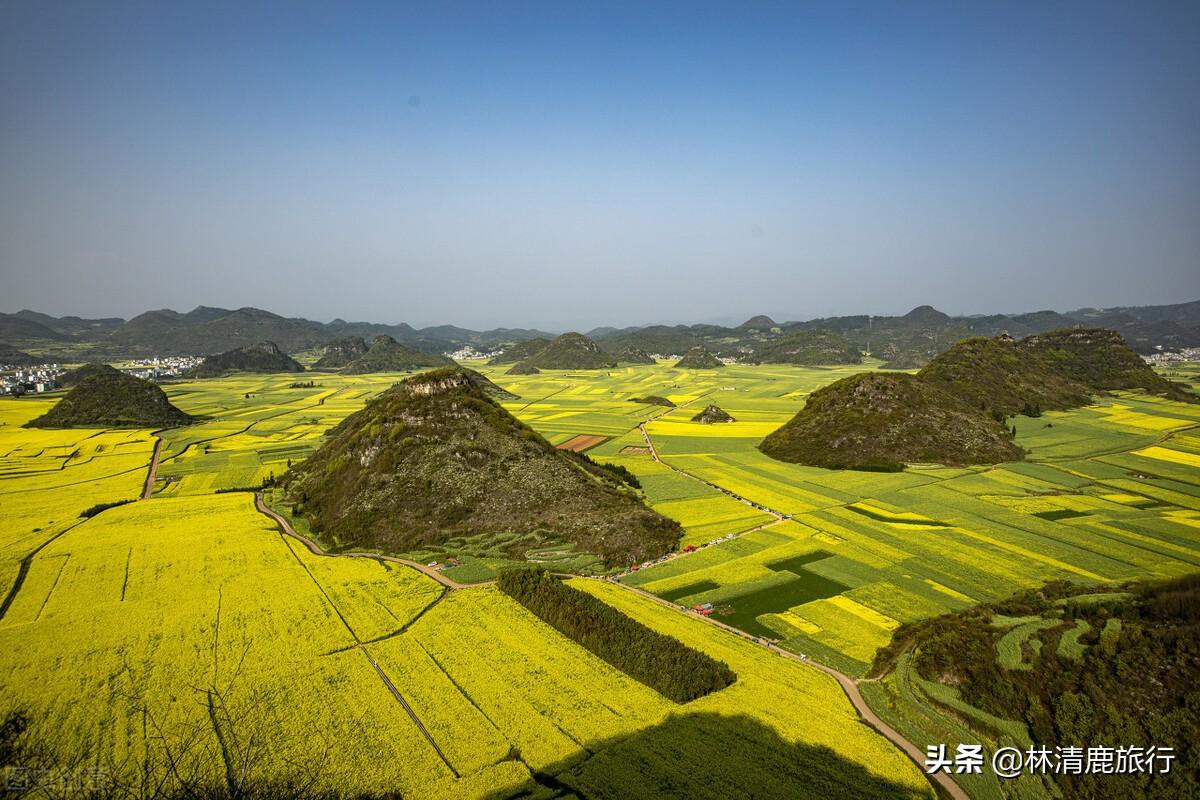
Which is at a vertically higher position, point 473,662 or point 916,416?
point 916,416

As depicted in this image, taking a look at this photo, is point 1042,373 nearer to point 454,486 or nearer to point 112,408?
point 454,486

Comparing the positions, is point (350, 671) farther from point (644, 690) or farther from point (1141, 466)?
point (1141, 466)

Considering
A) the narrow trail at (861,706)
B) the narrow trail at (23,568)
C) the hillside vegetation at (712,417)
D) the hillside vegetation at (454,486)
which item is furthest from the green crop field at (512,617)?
the hillside vegetation at (712,417)

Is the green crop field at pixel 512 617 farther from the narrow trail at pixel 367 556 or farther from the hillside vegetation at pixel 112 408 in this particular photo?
the hillside vegetation at pixel 112 408

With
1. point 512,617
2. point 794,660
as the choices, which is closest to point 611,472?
point 512,617

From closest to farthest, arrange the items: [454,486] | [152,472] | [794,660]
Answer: [794,660] → [454,486] → [152,472]

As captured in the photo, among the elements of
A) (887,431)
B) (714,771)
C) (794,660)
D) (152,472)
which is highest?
(887,431)

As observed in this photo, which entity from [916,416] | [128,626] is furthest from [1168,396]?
[128,626]
